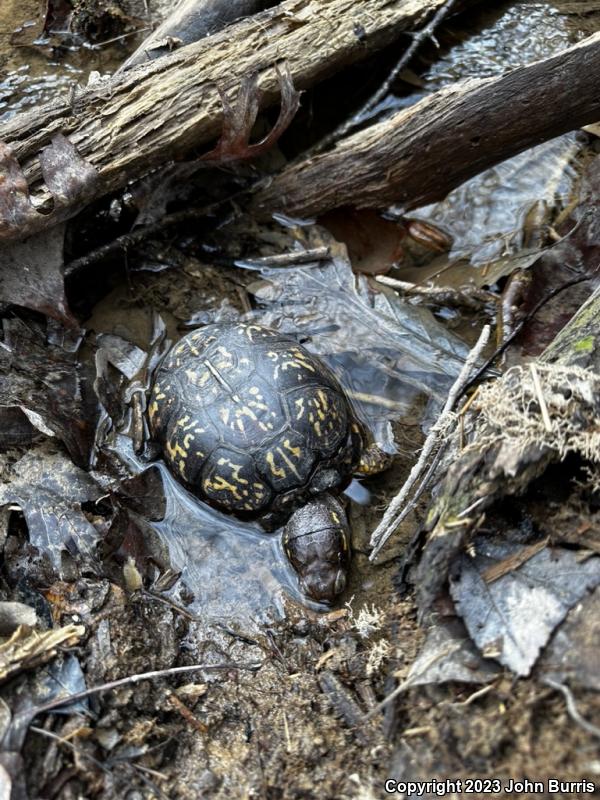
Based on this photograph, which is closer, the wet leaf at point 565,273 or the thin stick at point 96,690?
the thin stick at point 96,690

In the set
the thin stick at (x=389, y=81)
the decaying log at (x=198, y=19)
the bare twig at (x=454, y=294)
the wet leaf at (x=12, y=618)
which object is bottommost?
the bare twig at (x=454, y=294)

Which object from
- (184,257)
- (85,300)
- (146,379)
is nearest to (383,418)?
(146,379)

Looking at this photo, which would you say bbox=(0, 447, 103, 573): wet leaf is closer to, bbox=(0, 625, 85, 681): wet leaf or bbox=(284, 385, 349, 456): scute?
bbox=(0, 625, 85, 681): wet leaf

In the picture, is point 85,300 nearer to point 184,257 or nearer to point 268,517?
point 184,257

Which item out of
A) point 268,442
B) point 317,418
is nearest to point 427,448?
point 317,418

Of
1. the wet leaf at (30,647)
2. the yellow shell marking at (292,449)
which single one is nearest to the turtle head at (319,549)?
the yellow shell marking at (292,449)

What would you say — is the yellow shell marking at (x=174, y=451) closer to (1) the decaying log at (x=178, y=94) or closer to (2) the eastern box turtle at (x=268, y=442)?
(2) the eastern box turtle at (x=268, y=442)

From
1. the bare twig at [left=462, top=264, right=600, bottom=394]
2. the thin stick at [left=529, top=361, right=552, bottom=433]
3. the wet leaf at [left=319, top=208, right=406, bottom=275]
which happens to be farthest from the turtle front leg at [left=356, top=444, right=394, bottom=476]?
the wet leaf at [left=319, top=208, right=406, bottom=275]
